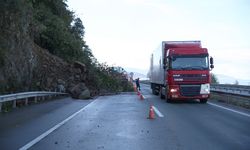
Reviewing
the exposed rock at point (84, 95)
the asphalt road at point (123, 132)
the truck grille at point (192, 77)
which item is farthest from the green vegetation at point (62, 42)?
the asphalt road at point (123, 132)

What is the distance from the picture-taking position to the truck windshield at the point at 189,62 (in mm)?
24984

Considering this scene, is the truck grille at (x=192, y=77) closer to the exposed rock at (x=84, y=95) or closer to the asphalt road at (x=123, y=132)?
the asphalt road at (x=123, y=132)

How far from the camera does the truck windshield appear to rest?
25.0 m

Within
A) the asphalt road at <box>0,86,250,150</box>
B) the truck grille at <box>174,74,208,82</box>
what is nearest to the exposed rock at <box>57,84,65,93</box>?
the truck grille at <box>174,74,208,82</box>

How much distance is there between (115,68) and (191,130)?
33072mm

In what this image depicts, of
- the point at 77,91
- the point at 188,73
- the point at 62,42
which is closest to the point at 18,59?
the point at 77,91

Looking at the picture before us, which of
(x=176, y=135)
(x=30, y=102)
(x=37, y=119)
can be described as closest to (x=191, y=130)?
(x=176, y=135)

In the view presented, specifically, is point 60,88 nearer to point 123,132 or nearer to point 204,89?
point 204,89

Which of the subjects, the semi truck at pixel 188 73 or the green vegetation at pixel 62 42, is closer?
the semi truck at pixel 188 73

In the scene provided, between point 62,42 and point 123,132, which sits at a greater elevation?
point 62,42

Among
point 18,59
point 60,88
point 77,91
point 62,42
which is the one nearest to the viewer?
point 18,59

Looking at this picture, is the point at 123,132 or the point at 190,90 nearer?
the point at 123,132

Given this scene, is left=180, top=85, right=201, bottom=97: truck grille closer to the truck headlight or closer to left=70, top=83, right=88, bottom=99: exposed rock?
the truck headlight

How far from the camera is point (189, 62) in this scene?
82.5 ft
